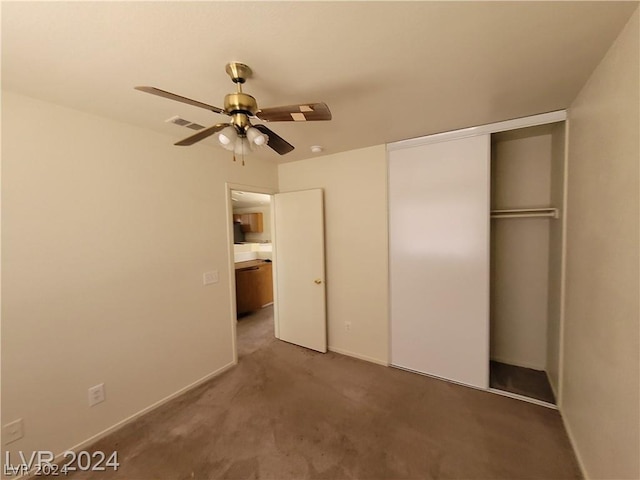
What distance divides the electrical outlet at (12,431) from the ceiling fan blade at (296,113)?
2.38 meters

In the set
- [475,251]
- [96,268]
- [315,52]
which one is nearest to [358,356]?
[475,251]

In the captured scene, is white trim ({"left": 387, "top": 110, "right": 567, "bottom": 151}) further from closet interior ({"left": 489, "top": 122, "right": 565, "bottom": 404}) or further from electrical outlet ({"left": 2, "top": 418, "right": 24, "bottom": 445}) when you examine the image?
electrical outlet ({"left": 2, "top": 418, "right": 24, "bottom": 445})

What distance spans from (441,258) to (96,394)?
3.08 meters

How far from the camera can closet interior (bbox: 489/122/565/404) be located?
2338mm

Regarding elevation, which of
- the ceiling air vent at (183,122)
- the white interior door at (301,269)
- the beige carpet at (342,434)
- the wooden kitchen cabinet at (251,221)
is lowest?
the beige carpet at (342,434)

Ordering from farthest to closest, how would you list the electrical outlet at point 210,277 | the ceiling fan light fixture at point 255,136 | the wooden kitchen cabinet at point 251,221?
the wooden kitchen cabinet at point 251,221 < the electrical outlet at point 210,277 < the ceiling fan light fixture at point 255,136

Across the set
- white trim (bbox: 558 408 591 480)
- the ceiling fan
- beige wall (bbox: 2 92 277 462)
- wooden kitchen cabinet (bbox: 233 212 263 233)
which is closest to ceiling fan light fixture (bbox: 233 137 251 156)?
the ceiling fan

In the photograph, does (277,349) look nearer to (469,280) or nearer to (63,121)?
(469,280)

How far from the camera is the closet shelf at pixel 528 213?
2.17 metres

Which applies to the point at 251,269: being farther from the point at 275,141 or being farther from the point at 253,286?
the point at 275,141

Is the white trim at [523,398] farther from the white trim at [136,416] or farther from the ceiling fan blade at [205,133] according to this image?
the ceiling fan blade at [205,133]

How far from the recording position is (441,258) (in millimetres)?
2422

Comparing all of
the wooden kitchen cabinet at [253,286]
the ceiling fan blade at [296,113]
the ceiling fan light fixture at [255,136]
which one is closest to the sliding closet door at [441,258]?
the ceiling fan blade at [296,113]

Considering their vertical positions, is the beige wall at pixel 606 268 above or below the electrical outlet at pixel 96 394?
above
